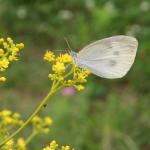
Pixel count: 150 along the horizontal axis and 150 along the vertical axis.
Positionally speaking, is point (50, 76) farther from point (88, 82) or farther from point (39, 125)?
point (88, 82)

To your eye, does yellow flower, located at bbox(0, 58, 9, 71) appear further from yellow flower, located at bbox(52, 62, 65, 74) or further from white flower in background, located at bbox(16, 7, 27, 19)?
white flower in background, located at bbox(16, 7, 27, 19)

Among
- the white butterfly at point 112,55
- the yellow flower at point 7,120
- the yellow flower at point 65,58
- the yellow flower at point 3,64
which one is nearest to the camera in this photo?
the yellow flower at point 3,64

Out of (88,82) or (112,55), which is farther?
(88,82)

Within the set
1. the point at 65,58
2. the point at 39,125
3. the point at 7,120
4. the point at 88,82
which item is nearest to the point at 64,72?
the point at 65,58

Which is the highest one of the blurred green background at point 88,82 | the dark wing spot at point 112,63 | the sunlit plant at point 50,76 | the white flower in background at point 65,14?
the white flower in background at point 65,14

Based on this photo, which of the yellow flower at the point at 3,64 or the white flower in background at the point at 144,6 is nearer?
the yellow flower at the point at 3,64

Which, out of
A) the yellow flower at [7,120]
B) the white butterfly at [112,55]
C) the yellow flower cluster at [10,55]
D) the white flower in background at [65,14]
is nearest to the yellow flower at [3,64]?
the yellow flower cluster at [10,55]

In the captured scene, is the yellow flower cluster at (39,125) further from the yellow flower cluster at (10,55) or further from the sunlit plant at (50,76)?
the yellow flower cluster at (10,55)
